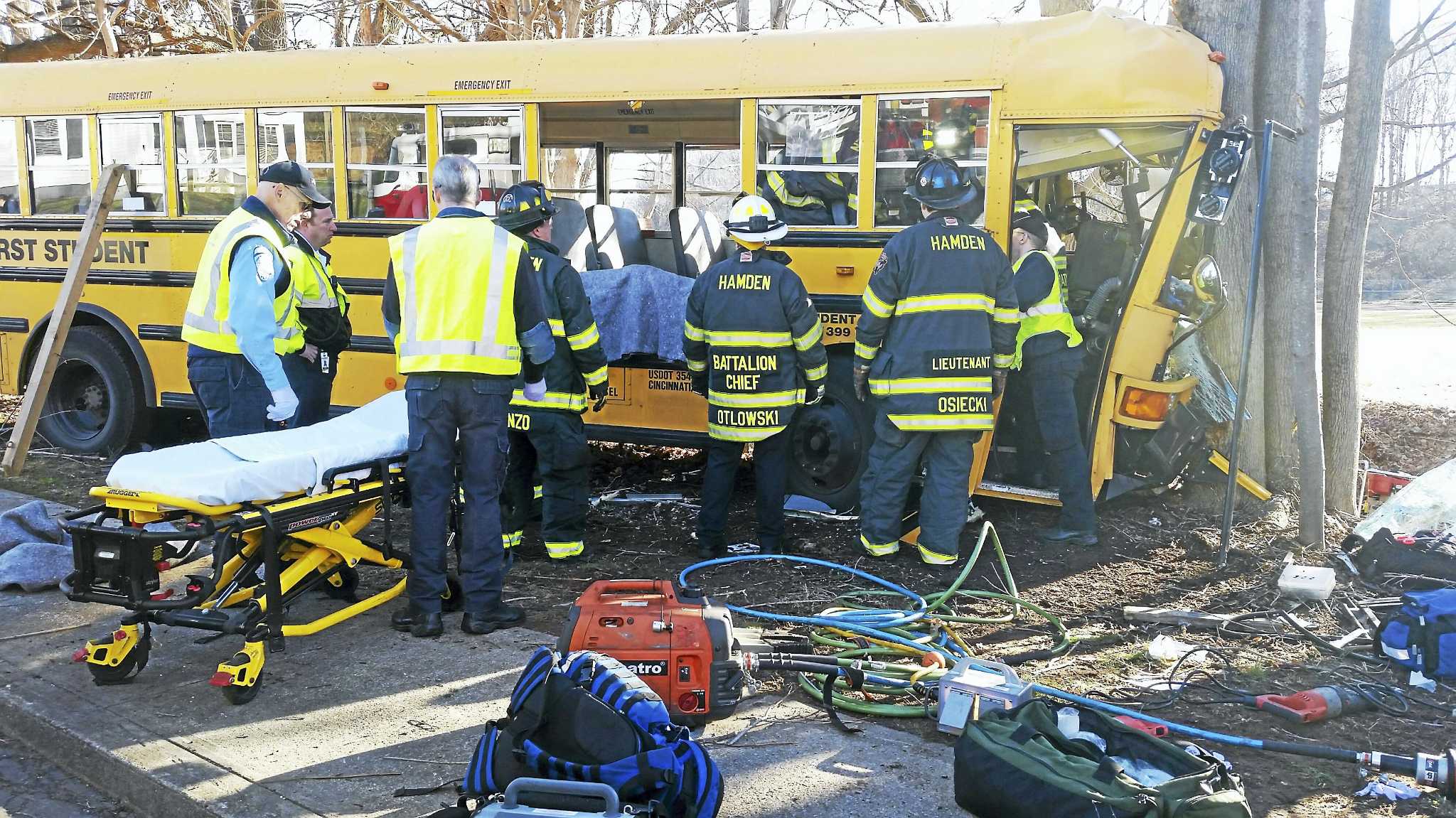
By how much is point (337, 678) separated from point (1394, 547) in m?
4.98

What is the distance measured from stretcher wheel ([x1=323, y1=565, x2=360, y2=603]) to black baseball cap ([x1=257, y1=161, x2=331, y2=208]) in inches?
66.9

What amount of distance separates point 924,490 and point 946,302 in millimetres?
977

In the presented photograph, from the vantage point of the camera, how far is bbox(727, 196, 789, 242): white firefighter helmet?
6.02 m

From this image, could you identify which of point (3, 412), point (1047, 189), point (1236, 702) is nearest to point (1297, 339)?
point (1047, 189)

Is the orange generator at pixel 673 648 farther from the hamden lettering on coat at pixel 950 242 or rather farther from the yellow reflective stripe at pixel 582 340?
the hamden lettering on coat at pixel 950 242

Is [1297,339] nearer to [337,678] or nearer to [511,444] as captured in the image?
[511,444]

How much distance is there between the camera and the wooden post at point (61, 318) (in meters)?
7.82

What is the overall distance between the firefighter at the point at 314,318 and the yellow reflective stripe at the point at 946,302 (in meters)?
2.80

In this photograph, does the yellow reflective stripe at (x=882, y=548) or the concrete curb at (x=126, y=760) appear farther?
the yellow reflective stripe at (x=882, y=548)

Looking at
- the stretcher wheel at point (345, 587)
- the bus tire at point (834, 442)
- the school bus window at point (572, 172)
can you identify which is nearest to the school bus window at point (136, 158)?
the school bus window at point (572, 172)

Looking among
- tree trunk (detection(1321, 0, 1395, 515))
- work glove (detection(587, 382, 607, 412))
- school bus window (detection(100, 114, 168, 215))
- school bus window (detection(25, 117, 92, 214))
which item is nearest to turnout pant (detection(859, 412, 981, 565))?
work glove (detection(587, 382, 607, 412))

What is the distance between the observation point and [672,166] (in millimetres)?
9008

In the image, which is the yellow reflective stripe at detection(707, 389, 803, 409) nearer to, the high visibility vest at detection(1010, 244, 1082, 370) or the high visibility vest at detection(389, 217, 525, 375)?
the high visibility vest at detection(1010, 244, 1082, 370)

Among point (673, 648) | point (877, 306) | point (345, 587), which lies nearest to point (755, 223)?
point (877, 306)
